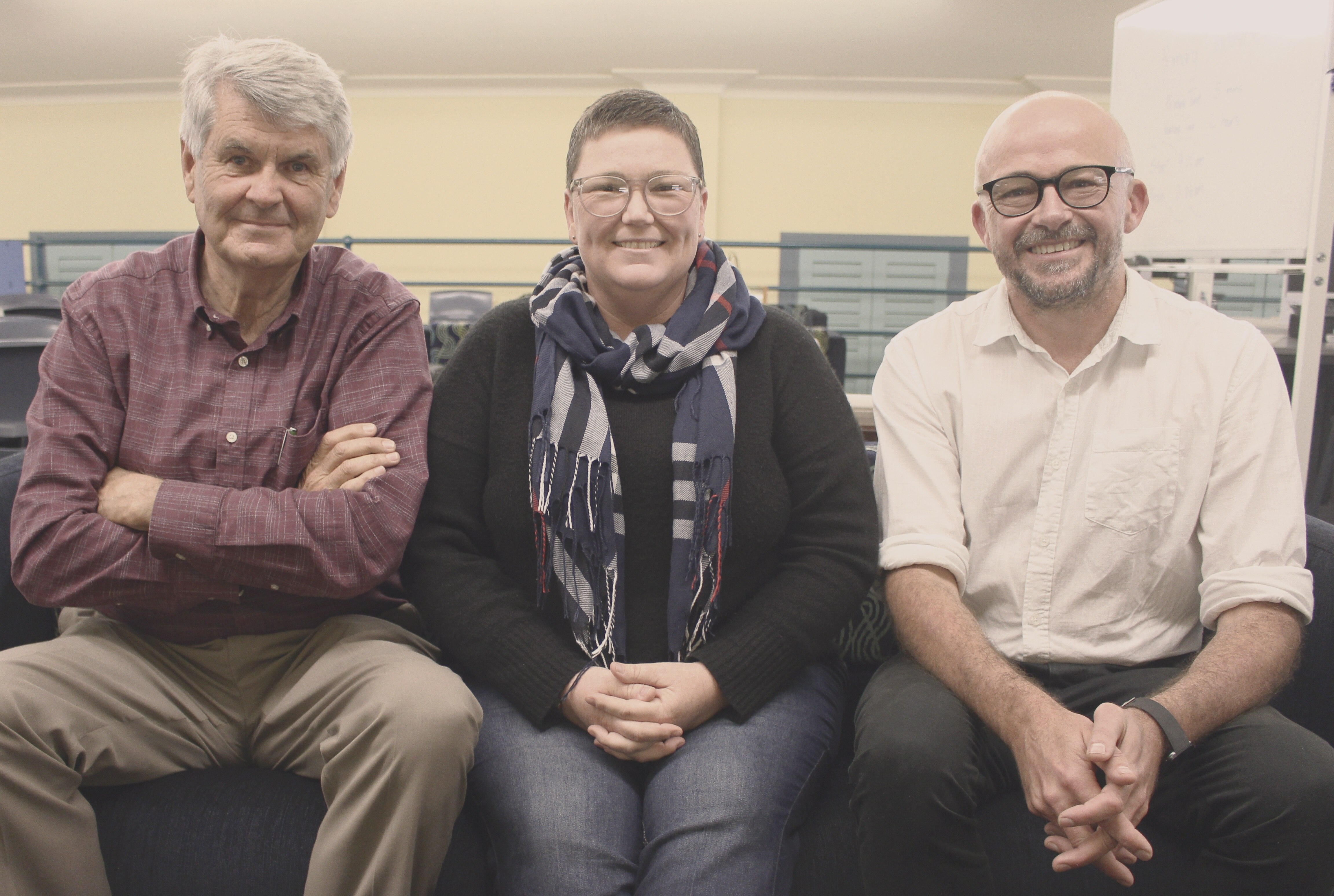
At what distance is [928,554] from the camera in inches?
51.9

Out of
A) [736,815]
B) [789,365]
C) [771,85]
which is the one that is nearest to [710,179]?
[771,85]

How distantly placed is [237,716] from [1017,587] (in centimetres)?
119

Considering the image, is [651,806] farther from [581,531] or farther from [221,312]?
[221,312]

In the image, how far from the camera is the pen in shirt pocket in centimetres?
132

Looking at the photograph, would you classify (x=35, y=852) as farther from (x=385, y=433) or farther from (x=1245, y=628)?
(x=1245, y=628)

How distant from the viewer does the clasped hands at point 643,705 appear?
3.84ft

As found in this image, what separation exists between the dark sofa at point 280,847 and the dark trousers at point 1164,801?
0.15ft

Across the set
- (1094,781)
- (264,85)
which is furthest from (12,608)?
(1094,781)

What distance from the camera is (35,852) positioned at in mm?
1069

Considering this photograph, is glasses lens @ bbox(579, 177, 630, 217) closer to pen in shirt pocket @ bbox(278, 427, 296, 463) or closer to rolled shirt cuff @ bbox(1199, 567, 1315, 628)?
pen in shirt pocket @ bbox(278, 427, 296, 463)

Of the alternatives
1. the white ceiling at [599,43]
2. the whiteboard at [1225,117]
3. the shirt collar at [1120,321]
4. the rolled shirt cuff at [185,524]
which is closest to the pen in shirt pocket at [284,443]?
the rolled shirt cuff at [185,524]

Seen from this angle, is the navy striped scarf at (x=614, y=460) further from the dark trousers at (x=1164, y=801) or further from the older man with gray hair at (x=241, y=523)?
the dark trousers at (x=1164, y=801)

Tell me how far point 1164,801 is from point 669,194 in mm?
1078

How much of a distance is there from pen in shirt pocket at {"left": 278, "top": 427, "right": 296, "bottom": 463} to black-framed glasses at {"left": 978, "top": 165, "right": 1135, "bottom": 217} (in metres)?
1.15
